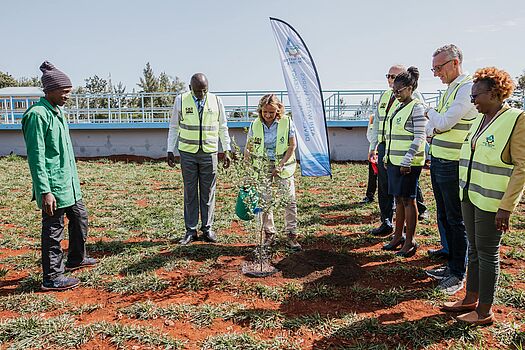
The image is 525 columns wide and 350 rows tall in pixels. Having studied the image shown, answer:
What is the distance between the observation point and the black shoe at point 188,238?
203 inches

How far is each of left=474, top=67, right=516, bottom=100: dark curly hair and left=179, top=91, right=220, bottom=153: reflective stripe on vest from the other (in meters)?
3.19

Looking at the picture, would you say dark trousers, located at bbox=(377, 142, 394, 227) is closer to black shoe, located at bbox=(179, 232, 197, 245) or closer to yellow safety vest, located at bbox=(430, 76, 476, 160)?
yellow safety vest, located at bbox=(430, 76, 476, 160)

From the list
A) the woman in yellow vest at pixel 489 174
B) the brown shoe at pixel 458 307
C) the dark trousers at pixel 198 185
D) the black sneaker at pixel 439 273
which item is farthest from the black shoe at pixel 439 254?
the dark trousers at pixel 198 185

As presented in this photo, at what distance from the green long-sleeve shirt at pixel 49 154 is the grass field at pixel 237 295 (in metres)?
0.91

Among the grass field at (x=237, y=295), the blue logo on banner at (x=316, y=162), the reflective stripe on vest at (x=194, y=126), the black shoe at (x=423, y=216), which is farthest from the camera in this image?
the blue logo on banner at (x=316, y=162)

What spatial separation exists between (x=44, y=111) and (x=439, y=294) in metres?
3.92

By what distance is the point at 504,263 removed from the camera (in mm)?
4477

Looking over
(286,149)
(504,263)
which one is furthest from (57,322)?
(504,263)

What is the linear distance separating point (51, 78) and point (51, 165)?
80cm

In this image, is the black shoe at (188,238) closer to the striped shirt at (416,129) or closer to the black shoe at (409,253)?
the black shoe at (409,253)

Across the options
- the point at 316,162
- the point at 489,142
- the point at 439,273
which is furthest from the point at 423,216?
the point at 489,142

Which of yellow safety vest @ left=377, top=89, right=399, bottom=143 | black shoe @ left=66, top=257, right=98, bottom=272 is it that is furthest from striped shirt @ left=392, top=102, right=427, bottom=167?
black shoe @ left=66, top=257, right=98, bottom=272

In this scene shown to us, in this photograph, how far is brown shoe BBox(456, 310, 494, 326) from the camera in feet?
10.00

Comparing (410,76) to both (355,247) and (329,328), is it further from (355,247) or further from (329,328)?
(329,328)
